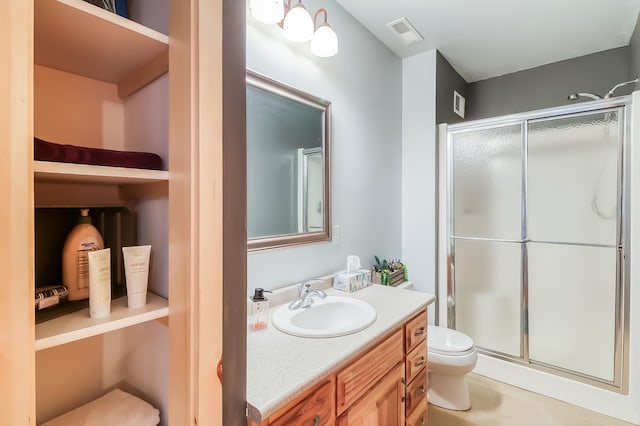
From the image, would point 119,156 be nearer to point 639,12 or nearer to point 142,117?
point 142,117

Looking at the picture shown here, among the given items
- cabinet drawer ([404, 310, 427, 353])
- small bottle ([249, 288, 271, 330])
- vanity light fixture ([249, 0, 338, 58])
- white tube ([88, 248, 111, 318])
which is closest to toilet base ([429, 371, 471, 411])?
cabinet drawer ([404, 310, 427, 353])

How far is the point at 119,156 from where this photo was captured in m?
0.71

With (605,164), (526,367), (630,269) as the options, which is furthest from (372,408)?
(605,164)

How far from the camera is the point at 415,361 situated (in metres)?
1.50

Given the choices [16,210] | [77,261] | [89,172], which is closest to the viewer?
[16,210]

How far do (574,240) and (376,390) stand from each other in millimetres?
1984

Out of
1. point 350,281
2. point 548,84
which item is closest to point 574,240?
point 548,84

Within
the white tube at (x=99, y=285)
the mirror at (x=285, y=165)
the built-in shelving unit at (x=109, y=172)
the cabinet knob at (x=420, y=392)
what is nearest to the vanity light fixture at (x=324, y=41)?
the mirror at (x=285, y=165)

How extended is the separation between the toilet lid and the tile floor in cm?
42

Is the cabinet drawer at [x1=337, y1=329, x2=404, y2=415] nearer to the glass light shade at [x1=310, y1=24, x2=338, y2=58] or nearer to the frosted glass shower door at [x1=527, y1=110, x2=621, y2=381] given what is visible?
the glass light shade at [x1=310, y1=24, x2=338, y2=58]

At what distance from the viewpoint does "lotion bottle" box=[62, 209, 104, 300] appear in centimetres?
74

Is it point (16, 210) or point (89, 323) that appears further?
point (89, 323)

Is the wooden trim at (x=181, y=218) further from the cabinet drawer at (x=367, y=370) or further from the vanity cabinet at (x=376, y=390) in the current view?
the cabinet drawer at (x=367, y=370)

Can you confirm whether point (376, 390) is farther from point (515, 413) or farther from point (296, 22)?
point (296, 22)
